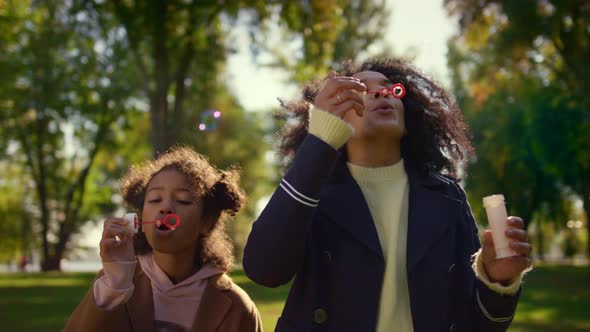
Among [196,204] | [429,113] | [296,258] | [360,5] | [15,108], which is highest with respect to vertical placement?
[360,5]

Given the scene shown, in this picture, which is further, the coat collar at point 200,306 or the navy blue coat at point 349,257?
the coat collar at point 200,306

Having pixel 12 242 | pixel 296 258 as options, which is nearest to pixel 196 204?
pixel 296 258

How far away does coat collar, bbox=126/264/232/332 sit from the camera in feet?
9.65

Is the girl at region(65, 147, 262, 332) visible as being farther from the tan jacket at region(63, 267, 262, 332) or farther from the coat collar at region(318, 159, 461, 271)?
the coat collar at region(318, 159, 461, 271)

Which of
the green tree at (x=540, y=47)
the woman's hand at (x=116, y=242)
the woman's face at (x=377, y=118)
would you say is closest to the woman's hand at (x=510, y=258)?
the woman's face at (x=377, y=118)

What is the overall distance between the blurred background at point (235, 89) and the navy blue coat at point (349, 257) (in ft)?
15.1

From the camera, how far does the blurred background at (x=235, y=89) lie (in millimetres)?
15969

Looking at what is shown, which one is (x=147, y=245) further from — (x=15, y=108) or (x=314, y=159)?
(x=15, y=108)

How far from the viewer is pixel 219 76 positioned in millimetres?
21484

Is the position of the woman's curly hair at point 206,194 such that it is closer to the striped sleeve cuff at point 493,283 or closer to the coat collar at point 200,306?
the coat collar at point 200,306

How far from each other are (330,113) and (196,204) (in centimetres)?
117

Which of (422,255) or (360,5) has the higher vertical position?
(360,5)

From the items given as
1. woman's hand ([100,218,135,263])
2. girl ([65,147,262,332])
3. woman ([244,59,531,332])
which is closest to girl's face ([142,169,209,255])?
girl ([65,147,262,332])

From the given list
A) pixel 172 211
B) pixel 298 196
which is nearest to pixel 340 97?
pixel 298 196
